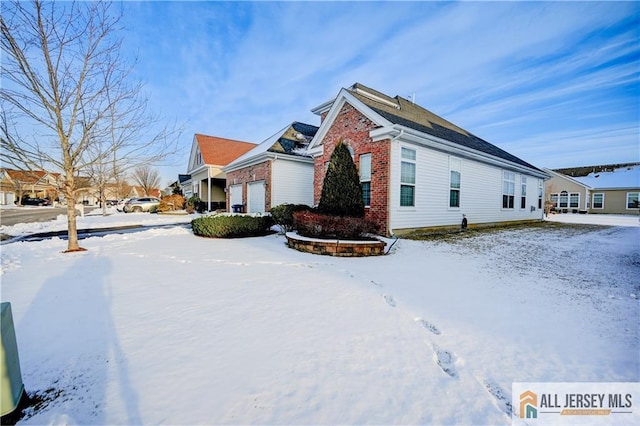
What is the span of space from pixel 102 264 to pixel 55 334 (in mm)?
3130

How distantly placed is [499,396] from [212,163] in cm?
2163

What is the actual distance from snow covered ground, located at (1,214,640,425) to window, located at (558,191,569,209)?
3244 centimetres

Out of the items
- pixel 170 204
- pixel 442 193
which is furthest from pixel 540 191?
pixel 170 204

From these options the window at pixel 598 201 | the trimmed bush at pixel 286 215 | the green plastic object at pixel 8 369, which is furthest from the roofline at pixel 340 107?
the window at pixel 598 201

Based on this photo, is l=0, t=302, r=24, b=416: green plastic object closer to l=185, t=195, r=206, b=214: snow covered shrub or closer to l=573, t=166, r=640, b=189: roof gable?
l=185, t=195, r=206, b=214: snow covered shrub

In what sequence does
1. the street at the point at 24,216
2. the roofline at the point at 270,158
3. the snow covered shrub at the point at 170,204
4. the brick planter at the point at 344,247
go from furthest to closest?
the snow covered shrub at the point at 170,204, the street at the point at 24,216, the roofline at the point at 270,158, the brick planter at the point at 344,247

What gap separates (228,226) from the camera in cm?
888

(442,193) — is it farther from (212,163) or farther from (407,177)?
(212,163)

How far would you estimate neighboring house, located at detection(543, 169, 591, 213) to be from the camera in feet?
93.1

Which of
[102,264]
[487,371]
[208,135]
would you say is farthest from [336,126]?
[208,135]

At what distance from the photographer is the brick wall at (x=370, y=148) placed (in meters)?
8.84

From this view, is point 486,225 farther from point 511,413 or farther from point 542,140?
point 542,140

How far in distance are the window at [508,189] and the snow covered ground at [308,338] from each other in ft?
32.3

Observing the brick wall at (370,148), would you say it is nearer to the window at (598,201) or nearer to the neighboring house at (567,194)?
the neighboring house at (567,194)
